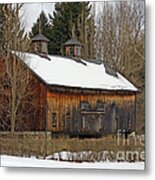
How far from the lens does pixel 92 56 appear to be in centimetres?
276

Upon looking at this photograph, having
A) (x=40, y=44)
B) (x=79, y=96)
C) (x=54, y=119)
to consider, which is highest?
(x=40, y=44)

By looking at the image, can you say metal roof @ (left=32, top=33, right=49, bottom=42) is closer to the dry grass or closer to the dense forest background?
the dense forest background

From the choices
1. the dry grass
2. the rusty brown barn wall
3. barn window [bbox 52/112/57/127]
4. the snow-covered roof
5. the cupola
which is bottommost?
the dry grass

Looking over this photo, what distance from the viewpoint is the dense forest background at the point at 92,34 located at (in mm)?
2688

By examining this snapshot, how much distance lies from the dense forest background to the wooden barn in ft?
0.15

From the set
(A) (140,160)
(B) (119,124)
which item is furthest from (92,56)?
(A) (140,160)

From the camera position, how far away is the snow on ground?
2695 mm

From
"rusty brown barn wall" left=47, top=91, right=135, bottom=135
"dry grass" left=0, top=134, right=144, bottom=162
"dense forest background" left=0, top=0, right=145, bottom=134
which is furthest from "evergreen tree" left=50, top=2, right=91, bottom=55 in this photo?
"dry grass" left=0, top=134, right=144, bottom=162

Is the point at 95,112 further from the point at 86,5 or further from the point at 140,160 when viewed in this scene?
the point at 86,5

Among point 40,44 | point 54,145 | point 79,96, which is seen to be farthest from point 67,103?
point 40,44

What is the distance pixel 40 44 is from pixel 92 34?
253 millimetres

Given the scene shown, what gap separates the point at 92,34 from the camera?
2.76m

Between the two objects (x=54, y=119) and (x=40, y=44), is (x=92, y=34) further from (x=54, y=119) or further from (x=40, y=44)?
(x=54, y=119)

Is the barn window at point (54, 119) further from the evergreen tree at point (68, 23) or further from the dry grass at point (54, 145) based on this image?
the evergreen tree at point (68, 23)
